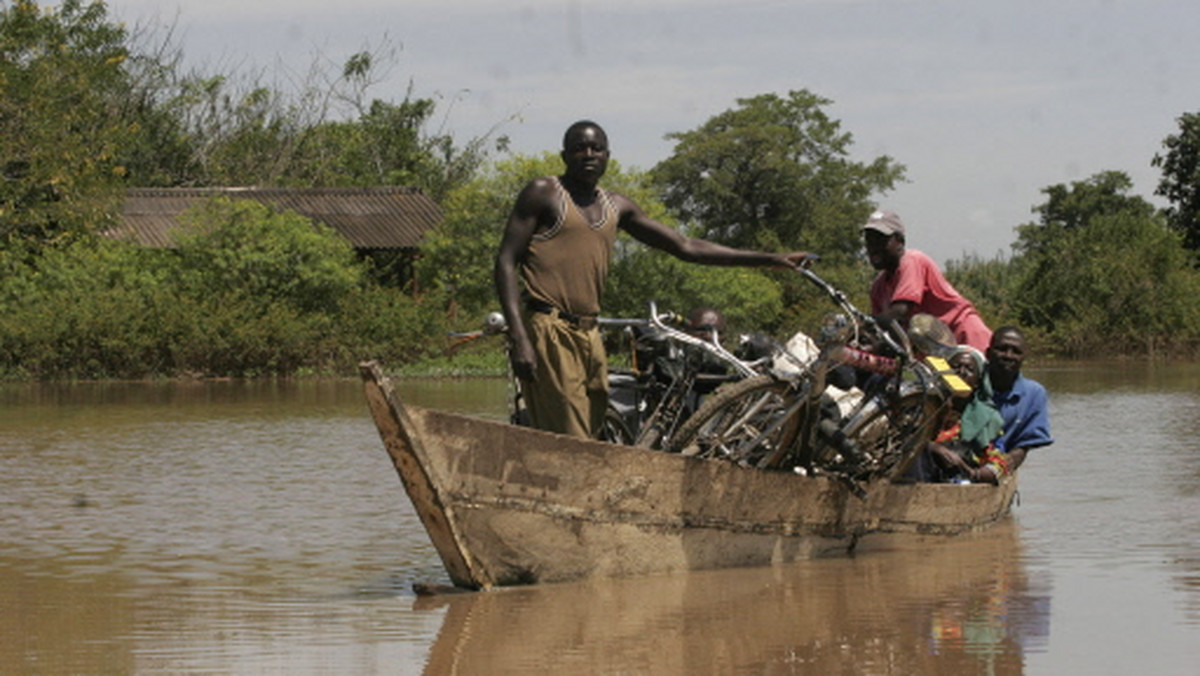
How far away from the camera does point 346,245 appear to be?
3338 centimetres

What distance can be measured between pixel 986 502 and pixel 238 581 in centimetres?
380

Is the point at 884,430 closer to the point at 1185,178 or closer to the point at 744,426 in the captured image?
the point at 744,426

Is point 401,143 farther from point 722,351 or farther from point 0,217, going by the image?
point 722,351

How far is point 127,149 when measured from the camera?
47.5m

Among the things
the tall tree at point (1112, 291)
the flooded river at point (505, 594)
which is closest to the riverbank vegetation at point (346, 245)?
the tall tree at point (1112, 291)

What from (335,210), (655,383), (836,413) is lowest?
(836,413)

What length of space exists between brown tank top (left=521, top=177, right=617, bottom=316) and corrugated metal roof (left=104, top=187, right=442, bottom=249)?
29843mm

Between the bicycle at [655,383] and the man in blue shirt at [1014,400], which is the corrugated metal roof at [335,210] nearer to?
the bicycle at [655,383]

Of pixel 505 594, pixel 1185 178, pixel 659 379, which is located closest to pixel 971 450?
pixel 659 379

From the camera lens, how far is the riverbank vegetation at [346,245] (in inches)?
1164

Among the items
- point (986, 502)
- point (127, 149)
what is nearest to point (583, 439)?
point (986, 502)

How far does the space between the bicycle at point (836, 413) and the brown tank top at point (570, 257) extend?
0.88 m

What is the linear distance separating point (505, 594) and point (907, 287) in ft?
9.03

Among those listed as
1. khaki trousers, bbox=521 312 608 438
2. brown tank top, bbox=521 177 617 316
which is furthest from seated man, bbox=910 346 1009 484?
brown tank top, bbox=521 177 617 316
